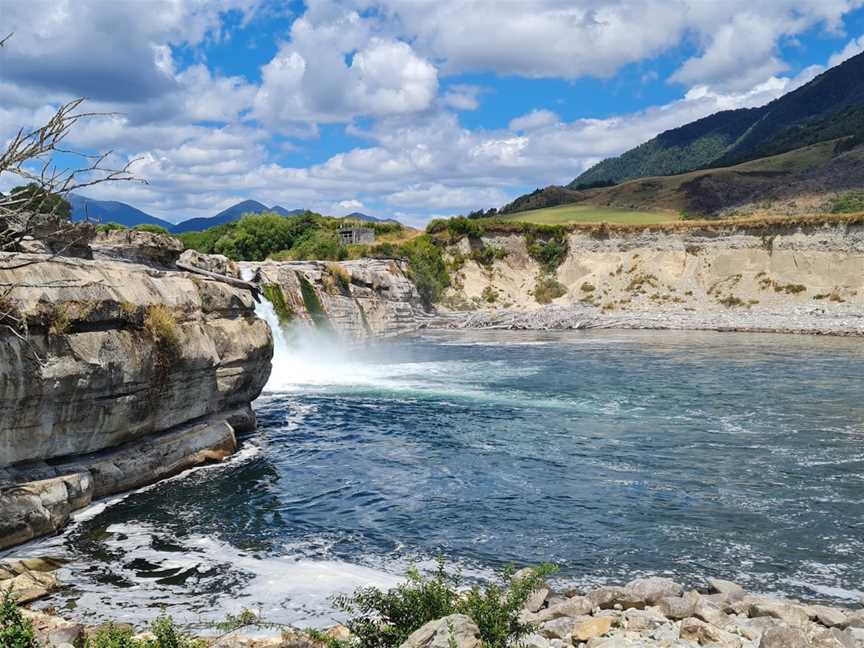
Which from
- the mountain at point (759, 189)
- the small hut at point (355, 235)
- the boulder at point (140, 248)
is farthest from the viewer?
the mountain at point (759, 189)

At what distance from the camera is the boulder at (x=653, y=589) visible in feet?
33.5

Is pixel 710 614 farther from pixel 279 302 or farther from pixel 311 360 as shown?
pixel 279 302

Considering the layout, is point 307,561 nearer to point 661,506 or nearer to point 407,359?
point 661,506

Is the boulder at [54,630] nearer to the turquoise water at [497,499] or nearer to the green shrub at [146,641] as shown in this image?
the green shrub at [146,641]

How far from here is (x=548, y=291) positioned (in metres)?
74.1

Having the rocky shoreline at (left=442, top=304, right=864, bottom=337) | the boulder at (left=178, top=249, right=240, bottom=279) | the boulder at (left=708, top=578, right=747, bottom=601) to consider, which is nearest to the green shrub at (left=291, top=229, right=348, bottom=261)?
the rocky shoreline at (left=442, top=304, right=864, bottom=337)

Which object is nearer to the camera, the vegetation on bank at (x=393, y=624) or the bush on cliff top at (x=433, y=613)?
the vegetation on bank at (x=393, y=624)

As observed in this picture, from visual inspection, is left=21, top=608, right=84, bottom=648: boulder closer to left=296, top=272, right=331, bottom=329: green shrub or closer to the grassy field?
left=296, top=272, right=331, bottom=329: green shrub

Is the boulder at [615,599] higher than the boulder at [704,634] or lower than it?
lower

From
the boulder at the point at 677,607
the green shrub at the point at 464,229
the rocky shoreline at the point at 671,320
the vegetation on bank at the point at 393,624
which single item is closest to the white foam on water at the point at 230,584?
the vegetation on bank at the point at 393,624

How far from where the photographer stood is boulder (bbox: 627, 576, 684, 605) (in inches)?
402

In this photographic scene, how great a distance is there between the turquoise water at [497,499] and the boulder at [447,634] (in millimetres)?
2940

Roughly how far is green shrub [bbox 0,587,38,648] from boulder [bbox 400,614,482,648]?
A: 4251 millimetres

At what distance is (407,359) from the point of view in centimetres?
4172
